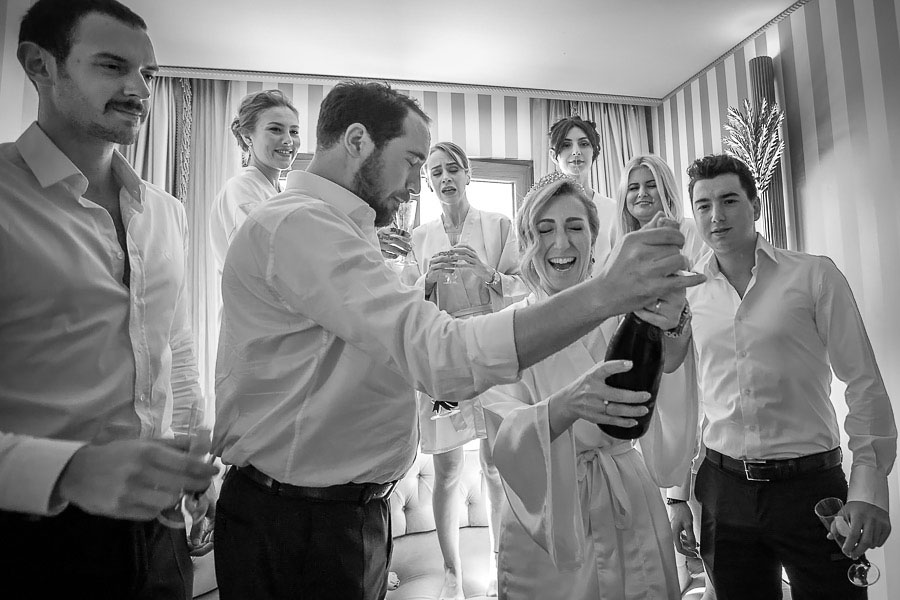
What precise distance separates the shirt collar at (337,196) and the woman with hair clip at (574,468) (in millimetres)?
512

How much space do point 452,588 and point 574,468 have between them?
173 cm

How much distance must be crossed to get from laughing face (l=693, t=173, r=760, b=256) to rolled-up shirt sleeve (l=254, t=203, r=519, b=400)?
147 centimetres

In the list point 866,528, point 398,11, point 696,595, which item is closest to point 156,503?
point 866,528

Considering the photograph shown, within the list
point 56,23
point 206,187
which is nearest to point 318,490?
point 56,23

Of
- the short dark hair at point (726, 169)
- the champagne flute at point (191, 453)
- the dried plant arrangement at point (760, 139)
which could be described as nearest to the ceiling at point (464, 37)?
the dried plant arrangement at point (760, 139)

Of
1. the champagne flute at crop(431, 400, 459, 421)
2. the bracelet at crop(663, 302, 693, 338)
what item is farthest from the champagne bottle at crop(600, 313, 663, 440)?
the champagne flute at crop(431, 400, 459, 421)

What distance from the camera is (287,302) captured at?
45.8 inches

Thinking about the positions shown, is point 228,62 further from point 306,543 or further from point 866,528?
point 866,528

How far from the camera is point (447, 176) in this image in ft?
10.3

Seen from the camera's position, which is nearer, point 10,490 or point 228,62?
point 10,490

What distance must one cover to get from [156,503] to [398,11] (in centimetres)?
367

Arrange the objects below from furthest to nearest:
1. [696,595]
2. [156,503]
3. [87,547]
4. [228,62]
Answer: [228,62] < [696,595] < [87,547] < [156,503]

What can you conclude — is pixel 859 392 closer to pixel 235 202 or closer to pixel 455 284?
pixel 455 284

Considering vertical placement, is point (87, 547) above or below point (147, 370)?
below
